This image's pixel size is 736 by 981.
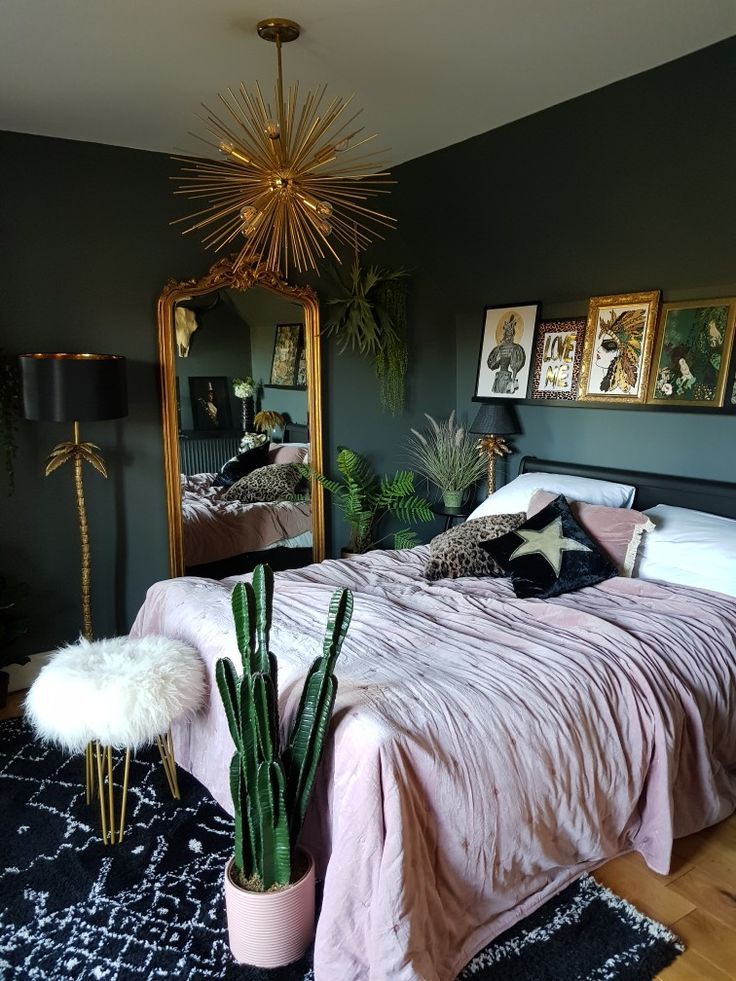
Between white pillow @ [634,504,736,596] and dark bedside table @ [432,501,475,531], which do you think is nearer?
white pillow @ [634,504,736,596]

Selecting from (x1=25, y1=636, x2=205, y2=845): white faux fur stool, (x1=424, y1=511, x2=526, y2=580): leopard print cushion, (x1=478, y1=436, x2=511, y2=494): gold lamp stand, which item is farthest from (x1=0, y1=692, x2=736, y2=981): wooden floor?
(x1=478, y1=436, x2=511, y2=494): gold lamp stand

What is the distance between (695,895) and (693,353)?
2149mm

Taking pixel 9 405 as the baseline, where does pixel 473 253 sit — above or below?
above

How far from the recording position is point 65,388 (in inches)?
125

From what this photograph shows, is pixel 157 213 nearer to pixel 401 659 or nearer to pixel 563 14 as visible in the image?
pixel 563 14

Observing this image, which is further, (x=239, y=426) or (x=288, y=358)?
(x=288, y=358)

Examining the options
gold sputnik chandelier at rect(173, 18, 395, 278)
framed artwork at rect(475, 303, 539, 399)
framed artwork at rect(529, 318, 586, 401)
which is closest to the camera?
gold sputnik chandelier at rect(173, 18, 395, 278)

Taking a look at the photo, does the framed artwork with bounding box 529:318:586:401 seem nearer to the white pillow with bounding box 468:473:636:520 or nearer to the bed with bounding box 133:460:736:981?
the white pillow with bounding box 468:473:636:520

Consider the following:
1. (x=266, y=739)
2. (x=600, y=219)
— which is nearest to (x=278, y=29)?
(x=600, y=219)

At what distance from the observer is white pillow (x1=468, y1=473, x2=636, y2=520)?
3.39m

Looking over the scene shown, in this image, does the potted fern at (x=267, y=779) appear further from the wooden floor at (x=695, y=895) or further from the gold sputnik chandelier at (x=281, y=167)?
the gold sputnik chandelier at (x=281, y=167)

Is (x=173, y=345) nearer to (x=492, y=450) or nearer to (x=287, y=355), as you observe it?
(x=287, y=355)

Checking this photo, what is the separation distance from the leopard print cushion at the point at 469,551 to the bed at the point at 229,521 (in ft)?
4.08

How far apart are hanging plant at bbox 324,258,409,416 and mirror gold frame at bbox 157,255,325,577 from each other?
7.0 inches
